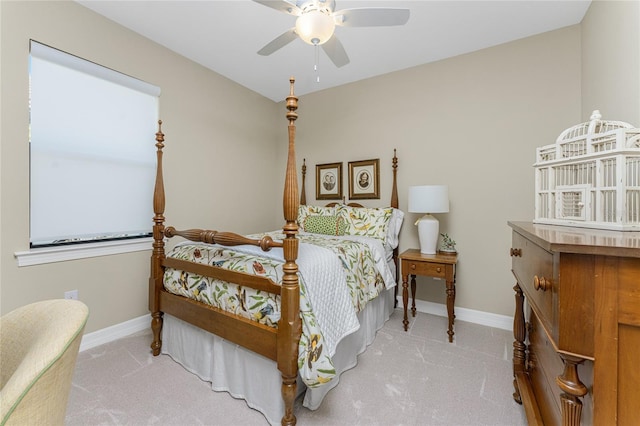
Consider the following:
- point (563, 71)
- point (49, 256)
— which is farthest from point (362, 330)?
point (563, 71)

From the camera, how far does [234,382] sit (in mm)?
1653

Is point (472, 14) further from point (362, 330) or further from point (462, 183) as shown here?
point (362, 330)

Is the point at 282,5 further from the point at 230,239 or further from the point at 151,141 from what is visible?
the point at 151,141

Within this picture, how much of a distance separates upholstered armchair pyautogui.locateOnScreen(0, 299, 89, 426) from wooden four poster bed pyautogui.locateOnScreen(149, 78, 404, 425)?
80 centimetres

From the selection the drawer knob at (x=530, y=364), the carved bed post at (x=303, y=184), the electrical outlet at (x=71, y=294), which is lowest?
the drawer knob at (x=530, y=364)

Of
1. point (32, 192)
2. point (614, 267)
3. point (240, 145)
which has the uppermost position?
point (240, 145)

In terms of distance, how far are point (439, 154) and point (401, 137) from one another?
0.46 metres

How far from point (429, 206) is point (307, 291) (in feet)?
5.21

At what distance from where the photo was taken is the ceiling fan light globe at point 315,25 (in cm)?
151

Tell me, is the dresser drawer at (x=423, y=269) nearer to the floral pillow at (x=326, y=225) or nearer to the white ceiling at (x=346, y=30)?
the floral pillow at (x=326, y=225)

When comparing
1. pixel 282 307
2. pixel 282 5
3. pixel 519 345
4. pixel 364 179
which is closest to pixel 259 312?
pixel 282 307

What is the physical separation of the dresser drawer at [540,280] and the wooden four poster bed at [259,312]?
3.03 ft

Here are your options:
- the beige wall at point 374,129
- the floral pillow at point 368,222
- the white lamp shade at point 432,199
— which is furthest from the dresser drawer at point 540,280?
the floral pillow at point 368,222

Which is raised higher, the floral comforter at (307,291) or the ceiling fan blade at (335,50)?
the ceiling fan blade at (335,50)
